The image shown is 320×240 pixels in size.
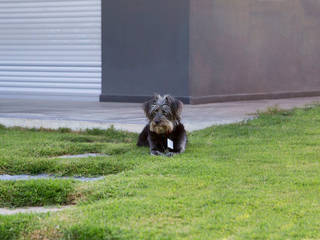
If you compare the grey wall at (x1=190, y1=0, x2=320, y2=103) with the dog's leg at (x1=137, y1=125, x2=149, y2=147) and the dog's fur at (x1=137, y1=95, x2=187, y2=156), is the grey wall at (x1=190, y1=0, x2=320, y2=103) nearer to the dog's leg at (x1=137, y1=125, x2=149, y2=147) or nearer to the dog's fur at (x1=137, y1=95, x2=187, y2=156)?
the dog's leg at (x1=137, y1=125, x2=149, y2=147)

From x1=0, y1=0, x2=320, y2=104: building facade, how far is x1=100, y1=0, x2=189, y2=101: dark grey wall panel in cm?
2

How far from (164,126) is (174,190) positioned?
1.97 metres

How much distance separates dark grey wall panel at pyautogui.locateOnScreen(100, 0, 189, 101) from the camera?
14.1m

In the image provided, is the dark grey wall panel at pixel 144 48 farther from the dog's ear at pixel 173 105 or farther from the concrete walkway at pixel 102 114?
the dog's ear at pixel 173 105

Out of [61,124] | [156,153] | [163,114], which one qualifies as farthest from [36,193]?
[61,124]

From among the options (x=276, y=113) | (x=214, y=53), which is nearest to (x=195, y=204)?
(x=276, y=113)

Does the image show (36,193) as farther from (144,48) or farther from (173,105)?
(144,48)

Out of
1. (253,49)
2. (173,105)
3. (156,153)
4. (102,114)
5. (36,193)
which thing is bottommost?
(102,114)

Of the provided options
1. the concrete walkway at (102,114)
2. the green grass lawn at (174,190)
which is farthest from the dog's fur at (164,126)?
the concrete walkway at (102,114)

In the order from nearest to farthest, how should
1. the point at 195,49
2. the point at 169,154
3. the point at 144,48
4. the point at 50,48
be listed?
the point at 169,154
the point at 195,49
the point at 144,48
the point at 50,48

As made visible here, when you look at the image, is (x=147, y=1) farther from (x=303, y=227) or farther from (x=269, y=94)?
(x=303, y=227)

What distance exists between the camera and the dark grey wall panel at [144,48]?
14.1 meters

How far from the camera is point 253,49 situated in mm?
15633

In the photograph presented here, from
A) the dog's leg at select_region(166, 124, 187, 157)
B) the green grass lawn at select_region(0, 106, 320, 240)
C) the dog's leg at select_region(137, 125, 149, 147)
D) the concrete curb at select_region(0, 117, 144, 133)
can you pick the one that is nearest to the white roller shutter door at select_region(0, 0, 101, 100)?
the concrete curb at select_region(0, 117, 144, 133)
